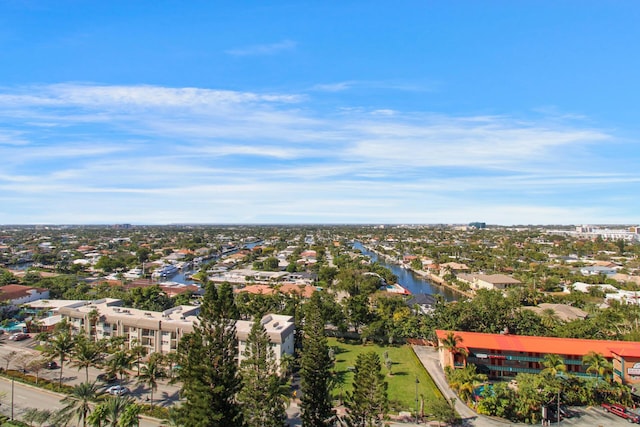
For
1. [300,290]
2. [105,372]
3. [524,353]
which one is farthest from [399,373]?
[300,290]

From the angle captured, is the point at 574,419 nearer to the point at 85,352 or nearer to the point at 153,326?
the point at 153,326

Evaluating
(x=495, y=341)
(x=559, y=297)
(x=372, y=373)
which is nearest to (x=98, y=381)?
(x=372, y=373)

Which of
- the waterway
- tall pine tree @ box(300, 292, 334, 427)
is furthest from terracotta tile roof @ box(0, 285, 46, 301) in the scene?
the waterway

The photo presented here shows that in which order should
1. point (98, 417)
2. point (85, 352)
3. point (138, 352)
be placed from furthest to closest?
point (138, 352) < point (85, 352) < point (98, 417)

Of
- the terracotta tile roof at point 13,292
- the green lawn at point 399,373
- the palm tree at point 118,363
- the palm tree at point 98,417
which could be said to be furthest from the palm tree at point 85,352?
the terracotta tile roof at point 13,292

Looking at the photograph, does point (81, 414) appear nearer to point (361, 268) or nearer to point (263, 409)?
point (263, 409)

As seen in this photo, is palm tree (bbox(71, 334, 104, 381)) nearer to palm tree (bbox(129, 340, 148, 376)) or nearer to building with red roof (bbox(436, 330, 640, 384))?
palm tree (bbox(129, 340, 148, 376))

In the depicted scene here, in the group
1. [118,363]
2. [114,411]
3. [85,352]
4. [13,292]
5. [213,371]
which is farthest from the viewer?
[13,292]
